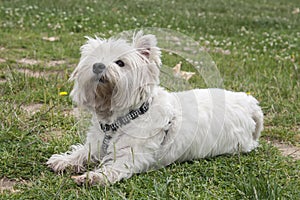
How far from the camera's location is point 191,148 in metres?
4.23

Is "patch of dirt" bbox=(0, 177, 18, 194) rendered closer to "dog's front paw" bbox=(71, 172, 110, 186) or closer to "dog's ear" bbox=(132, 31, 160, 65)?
"dog's front paw" bbox=(71, 172, 110, 186)

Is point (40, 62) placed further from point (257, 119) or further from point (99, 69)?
point (99, 69)

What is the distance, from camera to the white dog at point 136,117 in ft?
12.0

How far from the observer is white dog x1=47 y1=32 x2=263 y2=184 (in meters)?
3.65

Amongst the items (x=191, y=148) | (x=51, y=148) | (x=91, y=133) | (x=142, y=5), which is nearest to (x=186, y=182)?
(x=191, y=148)

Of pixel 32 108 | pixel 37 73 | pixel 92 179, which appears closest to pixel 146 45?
pixel 92 179

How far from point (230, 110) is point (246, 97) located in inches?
12.7

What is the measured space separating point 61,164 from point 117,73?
0.86 meters

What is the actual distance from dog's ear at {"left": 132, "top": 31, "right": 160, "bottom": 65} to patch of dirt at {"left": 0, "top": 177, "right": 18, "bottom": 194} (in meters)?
1.28

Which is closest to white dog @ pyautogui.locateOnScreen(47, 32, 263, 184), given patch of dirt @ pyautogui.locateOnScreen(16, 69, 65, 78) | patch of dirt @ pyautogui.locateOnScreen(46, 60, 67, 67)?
patch of dirt @ pyautogui.locateOnScreen(16, 69, 65, 78)

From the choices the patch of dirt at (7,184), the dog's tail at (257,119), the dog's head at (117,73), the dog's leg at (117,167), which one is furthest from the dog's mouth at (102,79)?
the dog's tail at (257,119)

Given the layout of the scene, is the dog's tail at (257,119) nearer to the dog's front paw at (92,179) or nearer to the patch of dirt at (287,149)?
the patch of dirt at (287,149)

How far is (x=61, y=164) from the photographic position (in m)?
3.94

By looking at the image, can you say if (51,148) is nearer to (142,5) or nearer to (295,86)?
(295,86)
